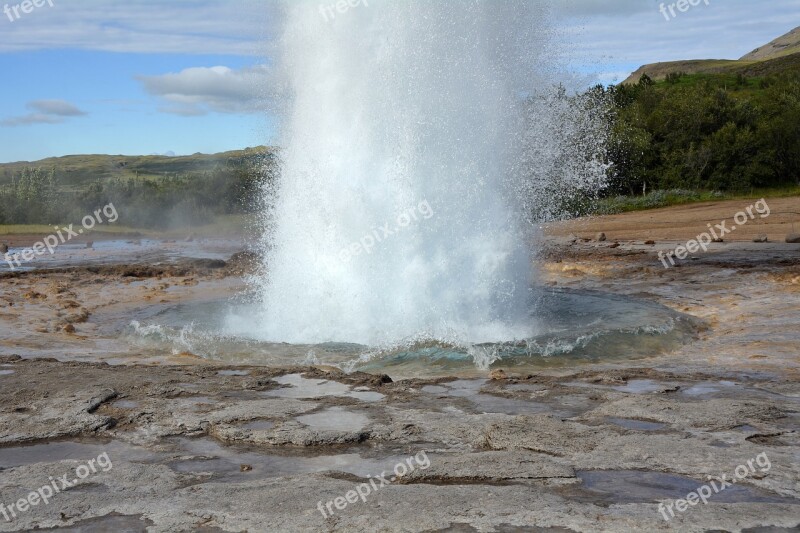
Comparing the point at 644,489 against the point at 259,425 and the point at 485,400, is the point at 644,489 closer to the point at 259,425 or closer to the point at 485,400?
the point at 485,400

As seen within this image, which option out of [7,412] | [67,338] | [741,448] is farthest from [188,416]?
[67,338]

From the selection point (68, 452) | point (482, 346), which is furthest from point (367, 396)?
point (68, 452)

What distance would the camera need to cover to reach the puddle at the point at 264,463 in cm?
471

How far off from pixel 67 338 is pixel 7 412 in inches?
174

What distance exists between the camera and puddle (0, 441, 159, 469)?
4.99 metres

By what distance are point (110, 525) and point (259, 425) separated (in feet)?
5.77

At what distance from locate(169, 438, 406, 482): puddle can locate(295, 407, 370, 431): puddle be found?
1.50 ft

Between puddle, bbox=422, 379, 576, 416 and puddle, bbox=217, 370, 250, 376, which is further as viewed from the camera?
puddle, bbox=217, 370, 250, 376

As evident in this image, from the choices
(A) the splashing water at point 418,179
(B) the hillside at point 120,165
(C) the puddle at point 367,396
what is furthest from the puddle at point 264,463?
(B) the hillside at point 120,165

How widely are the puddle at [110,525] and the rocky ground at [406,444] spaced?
0.04 feet

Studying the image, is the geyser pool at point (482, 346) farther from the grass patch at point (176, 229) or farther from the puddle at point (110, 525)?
the grass patch at point (176, 229)

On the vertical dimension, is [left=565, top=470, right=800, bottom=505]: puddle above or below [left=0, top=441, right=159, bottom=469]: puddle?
below

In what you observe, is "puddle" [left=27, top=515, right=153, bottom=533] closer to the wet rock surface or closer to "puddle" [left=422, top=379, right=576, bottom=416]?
the wet rock surface

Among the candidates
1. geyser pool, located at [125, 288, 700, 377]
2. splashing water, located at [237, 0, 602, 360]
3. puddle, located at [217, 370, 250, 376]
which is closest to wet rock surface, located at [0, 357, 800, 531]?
puddle, located at [217, 370, 250, 376]
